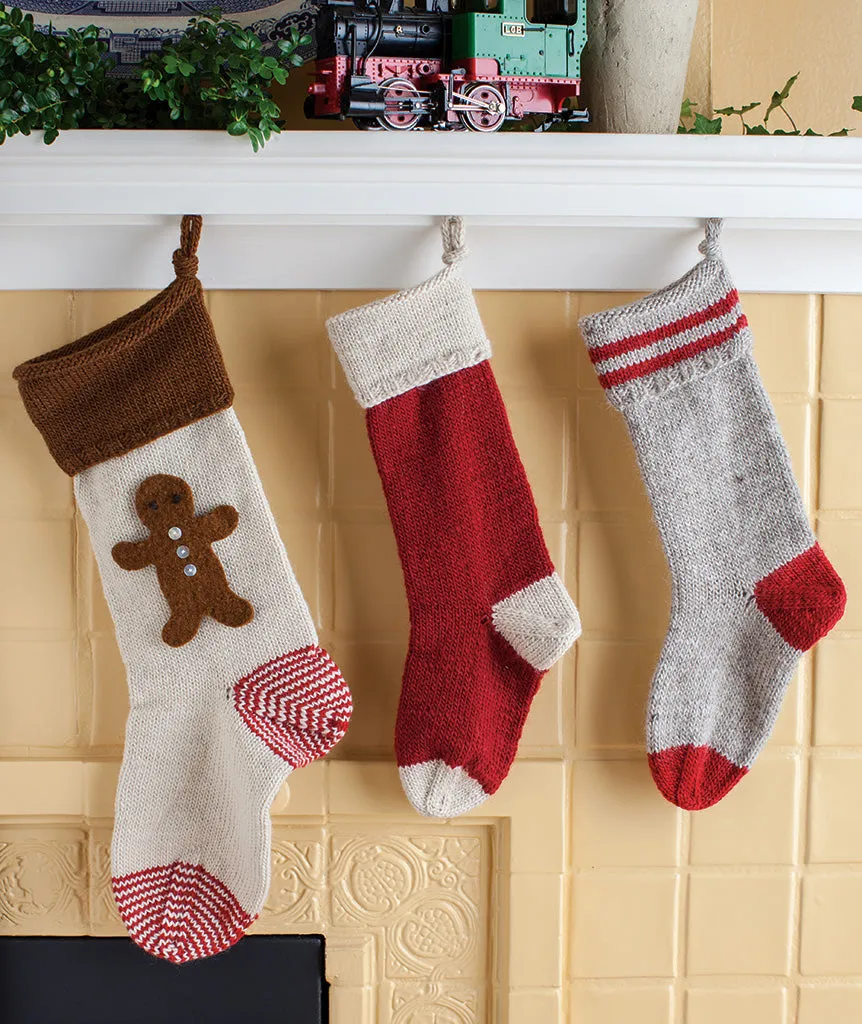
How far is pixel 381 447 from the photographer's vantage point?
0.99 metres

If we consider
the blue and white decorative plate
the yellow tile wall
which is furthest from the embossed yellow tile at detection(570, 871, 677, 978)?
the blue and white decorative plate

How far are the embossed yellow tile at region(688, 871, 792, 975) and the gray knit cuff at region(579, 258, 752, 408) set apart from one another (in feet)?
2.11

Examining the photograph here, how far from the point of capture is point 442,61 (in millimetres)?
955

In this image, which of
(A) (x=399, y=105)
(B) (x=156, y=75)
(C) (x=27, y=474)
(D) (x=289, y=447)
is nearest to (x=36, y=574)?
(C) (x=27, y=474)

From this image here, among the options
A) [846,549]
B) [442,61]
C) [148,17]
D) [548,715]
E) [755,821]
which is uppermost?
[148,17]

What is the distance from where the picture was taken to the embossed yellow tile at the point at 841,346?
1.10 m

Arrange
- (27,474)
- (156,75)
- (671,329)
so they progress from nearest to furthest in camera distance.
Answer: (156,75), (671,329), (27,474)

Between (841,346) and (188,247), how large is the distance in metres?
0.78

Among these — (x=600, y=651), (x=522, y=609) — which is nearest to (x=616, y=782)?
(x=600, y=651)

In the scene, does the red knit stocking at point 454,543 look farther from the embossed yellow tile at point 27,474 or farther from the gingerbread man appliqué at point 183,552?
the embossed yellow tile at point 27,474

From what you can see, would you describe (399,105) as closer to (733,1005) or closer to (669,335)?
(669,335)

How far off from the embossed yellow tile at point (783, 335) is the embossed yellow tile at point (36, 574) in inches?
34.5

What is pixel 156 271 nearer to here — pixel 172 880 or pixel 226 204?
pixel 226 204

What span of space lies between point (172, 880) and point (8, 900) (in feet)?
0.94
